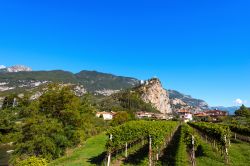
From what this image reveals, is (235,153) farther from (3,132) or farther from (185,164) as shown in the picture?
(3,132)

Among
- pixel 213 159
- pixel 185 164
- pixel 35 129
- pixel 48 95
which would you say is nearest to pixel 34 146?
pixel 35 129

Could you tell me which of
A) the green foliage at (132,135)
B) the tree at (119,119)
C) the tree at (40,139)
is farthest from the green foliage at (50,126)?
the tree at (119,119)

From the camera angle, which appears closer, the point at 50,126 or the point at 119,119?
the point at 50,126

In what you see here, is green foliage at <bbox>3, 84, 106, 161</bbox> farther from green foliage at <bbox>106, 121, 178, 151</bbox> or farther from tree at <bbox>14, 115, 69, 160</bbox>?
green foliage at <bbox>106, 121, 178, 151</bbox>

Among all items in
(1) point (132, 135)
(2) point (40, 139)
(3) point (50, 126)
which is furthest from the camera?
(3) point (50, 126)

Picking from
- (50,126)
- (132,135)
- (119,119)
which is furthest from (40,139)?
(119,119)

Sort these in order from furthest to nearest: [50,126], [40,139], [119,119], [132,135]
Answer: [119,119], [50,126], [40,139], [132,135]

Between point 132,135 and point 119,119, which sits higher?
point 119,119

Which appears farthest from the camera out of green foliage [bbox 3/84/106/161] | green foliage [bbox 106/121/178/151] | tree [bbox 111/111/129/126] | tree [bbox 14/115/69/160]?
tree [bbox 111/111/129/126]

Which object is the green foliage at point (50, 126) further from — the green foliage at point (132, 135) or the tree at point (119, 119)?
the tree at point (119, 119)

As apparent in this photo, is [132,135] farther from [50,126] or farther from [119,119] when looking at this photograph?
[119,119]

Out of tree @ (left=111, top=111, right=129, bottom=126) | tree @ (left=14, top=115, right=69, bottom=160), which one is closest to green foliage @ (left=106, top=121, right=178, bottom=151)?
tree @ (left=14, top=115, right=69, bottom=160)

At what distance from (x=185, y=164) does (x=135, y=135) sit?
7.86m

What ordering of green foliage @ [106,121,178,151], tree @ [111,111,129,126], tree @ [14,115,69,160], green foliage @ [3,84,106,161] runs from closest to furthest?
green foliage @ [106,121,178,151]
tree @ [14,115,69,160]
green foliage @ [3,84,106,161]
tree @ [111,111,129,126]
